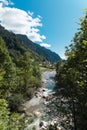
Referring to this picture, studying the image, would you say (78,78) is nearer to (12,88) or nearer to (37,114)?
(37,114)

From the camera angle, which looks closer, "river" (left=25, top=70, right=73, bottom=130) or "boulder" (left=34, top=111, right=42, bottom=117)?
"river" (left=25, top=70, right=73, bottom=130)

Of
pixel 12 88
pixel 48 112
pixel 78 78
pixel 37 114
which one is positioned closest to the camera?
pixel 78 78

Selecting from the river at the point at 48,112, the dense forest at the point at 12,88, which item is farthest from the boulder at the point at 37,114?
the dense forest at the point at 12,88

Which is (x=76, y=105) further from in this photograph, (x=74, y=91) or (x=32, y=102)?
(x=32, y=102)

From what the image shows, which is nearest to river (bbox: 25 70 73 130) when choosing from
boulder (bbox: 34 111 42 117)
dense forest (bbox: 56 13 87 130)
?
boulder (bbox: 34 111 42 117)

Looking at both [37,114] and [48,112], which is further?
[37,114]

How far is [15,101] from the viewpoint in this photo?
2071 inches

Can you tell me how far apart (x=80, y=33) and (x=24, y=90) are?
169 ft

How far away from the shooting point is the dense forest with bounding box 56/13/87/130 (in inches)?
629

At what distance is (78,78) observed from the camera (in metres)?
16.9

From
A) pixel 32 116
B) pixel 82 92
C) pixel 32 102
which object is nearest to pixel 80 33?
pixel 82 92

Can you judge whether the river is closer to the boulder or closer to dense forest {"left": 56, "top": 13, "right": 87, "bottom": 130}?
the boulder

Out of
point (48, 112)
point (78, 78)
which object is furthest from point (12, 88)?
point (78, 78)

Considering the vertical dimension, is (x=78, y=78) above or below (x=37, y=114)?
above
